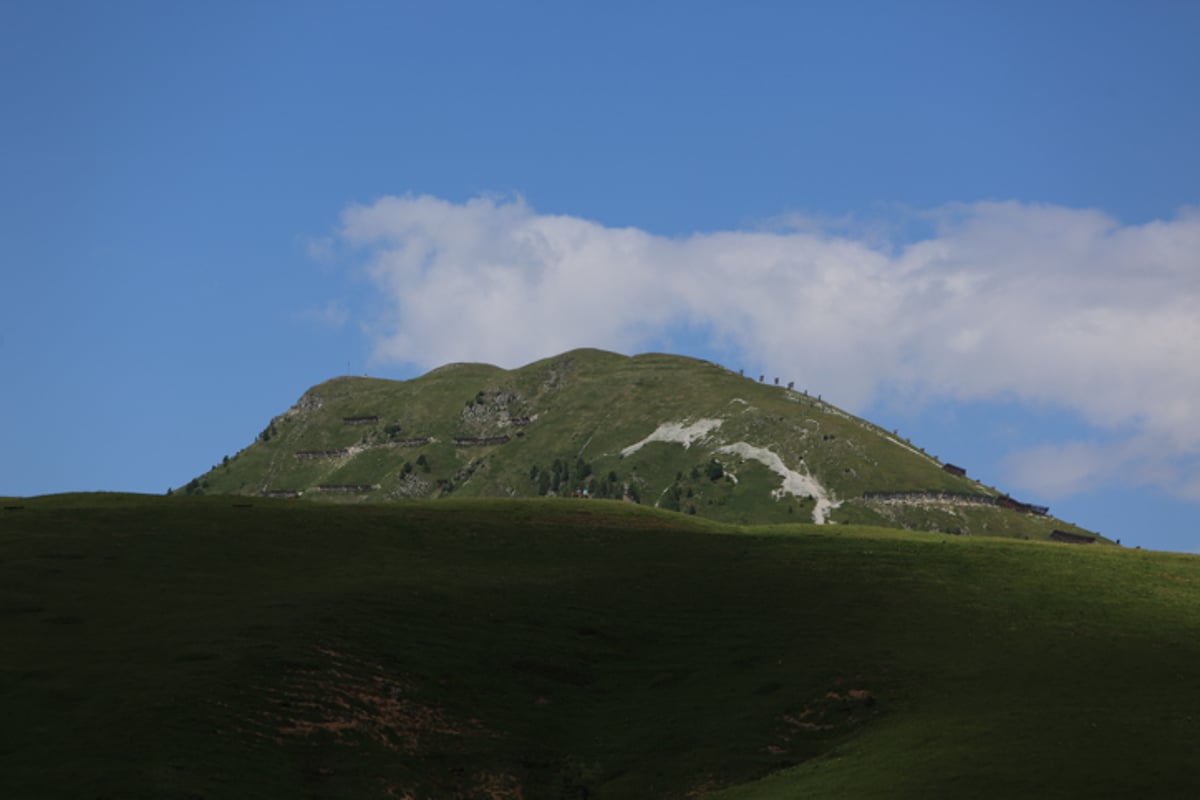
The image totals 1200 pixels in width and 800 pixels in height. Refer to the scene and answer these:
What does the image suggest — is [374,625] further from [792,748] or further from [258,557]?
[792,748]

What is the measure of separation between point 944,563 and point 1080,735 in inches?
1810

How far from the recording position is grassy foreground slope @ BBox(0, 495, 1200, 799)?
199 feet

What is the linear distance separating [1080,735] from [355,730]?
36.8m

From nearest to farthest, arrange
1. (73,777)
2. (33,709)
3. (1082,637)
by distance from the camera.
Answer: (73,777)
(33,709)
(1082,637)

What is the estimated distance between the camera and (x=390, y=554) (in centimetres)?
10612

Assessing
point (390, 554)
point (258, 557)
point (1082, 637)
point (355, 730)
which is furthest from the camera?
point (390, 554)

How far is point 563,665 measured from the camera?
82438 millimetres

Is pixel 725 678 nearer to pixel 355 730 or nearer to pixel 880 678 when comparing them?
pixel 880 678

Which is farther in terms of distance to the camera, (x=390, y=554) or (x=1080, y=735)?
(x=390, y=554)

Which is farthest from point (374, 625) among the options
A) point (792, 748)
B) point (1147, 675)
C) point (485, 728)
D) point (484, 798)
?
point (1147, 675)

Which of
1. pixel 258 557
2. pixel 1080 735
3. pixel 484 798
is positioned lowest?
pixel 484 798

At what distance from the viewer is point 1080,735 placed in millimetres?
63812

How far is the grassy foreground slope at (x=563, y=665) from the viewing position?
199 feet

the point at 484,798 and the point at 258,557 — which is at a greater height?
the point at 258,557
